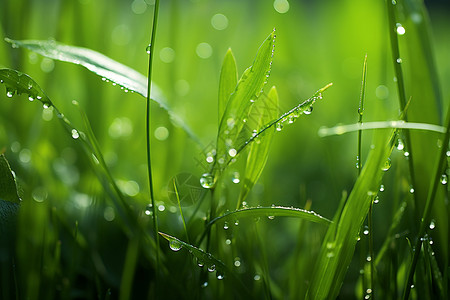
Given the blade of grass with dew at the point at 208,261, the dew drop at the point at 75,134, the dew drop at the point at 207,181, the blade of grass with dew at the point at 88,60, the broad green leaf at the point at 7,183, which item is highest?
the blade of grass with dew at the point at 88,60

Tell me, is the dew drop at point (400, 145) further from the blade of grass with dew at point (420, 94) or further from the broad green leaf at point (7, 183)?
the broad green leaf at point (7, 183)

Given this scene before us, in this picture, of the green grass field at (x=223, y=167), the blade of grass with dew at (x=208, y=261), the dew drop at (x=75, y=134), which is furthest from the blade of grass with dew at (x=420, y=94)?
the dew drop at (x=75, y=134)

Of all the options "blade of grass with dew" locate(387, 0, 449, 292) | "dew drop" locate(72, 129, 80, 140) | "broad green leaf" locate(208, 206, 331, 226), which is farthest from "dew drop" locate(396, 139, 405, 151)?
"dew drop" locate(72, 129, 80, 140)

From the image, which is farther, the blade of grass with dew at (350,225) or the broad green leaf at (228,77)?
the broad green leaf at (228,77)

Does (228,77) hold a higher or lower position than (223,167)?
higher

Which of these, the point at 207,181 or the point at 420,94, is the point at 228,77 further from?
the point at 420,94

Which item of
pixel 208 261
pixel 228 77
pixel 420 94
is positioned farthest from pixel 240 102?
pixel 420 94

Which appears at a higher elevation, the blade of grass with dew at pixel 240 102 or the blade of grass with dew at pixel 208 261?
the blade of grass with dew at pixel 240 102
